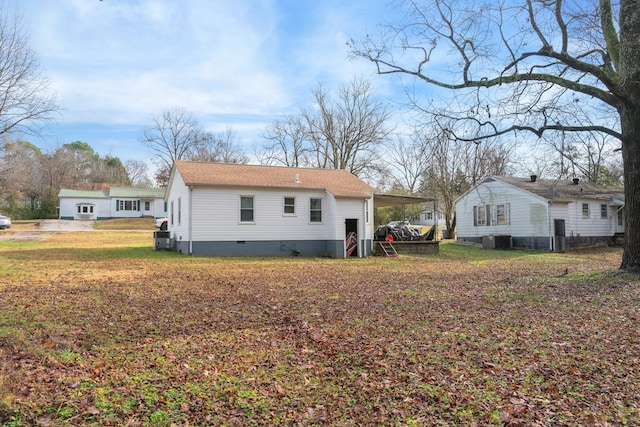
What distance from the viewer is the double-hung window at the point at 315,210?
20.7 m

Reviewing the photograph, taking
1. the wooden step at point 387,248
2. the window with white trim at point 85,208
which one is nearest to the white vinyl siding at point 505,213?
the wooden step at point 387,248

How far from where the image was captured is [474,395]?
394 cm

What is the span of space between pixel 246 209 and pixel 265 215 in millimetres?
918

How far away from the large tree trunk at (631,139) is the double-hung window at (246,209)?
557 inches

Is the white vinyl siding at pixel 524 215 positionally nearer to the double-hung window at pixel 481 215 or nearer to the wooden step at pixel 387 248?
the double-hung window at pixel 481 215

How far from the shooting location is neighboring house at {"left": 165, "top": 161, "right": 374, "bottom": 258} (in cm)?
1888

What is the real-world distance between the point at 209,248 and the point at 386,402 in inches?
635

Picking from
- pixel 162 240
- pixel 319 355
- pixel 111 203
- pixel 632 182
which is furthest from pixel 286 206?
pixel 111 203

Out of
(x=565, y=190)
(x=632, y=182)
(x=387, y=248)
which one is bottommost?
(x=387, y=248)

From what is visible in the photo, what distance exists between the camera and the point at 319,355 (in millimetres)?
→ 5133

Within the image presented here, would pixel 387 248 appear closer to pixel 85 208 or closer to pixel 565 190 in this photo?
pixel 565 190

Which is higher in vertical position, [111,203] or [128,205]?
[111,203]

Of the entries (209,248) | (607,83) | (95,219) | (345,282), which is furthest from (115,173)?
(607,83)

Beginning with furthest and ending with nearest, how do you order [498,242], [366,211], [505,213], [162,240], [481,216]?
[481,216] < [505,213] < [498,242] < [162,240] < [366,211]
